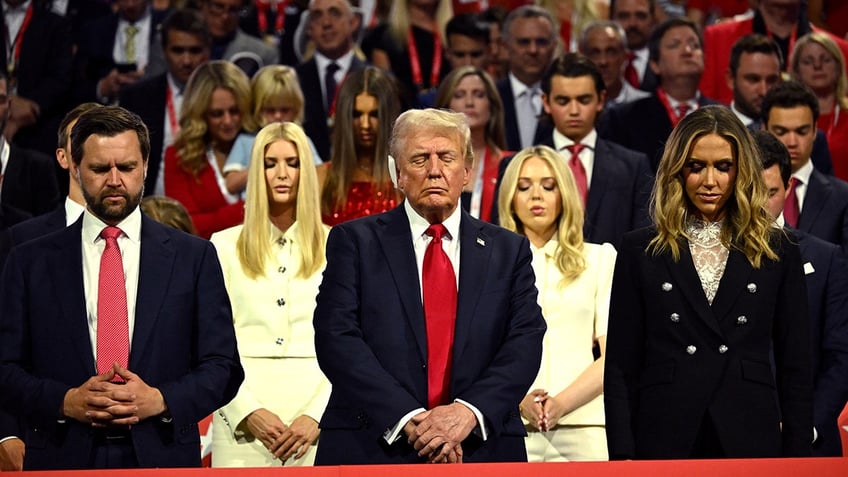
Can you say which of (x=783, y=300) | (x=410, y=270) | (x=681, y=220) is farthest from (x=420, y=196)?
(x=783, y=300)

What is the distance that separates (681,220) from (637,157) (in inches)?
89.6

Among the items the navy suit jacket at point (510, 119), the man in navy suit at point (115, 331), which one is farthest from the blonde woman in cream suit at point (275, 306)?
the navy suit jacket at point (510, 119)

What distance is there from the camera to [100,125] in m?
4.13

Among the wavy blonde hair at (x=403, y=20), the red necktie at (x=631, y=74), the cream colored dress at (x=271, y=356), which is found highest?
the wavy blonde hair at (x=403, y=20)

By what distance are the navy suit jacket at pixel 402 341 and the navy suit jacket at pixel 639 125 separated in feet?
10.6

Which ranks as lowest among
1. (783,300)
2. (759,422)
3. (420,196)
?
(759,422)

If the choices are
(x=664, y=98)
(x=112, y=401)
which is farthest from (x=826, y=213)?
(x=112, y=401)

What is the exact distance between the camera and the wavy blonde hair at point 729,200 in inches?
158

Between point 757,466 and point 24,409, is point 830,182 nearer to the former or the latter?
point 757,466

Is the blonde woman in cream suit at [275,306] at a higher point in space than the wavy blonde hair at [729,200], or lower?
lower

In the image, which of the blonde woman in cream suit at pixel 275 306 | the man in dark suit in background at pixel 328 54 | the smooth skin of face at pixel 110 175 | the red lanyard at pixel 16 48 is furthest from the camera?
the red lanyard at pixel 16 48

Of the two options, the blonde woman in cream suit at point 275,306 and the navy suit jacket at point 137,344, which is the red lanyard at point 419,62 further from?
the navy suit jacket at point 137,344

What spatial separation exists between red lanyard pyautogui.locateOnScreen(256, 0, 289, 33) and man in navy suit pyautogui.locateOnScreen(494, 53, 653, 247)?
3098mm

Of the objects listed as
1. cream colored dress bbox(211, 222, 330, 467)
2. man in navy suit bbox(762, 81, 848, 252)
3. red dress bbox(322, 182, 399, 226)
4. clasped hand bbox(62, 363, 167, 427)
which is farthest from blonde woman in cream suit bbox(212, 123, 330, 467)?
man in navy suit bbox(762, 81, 848, 252)
